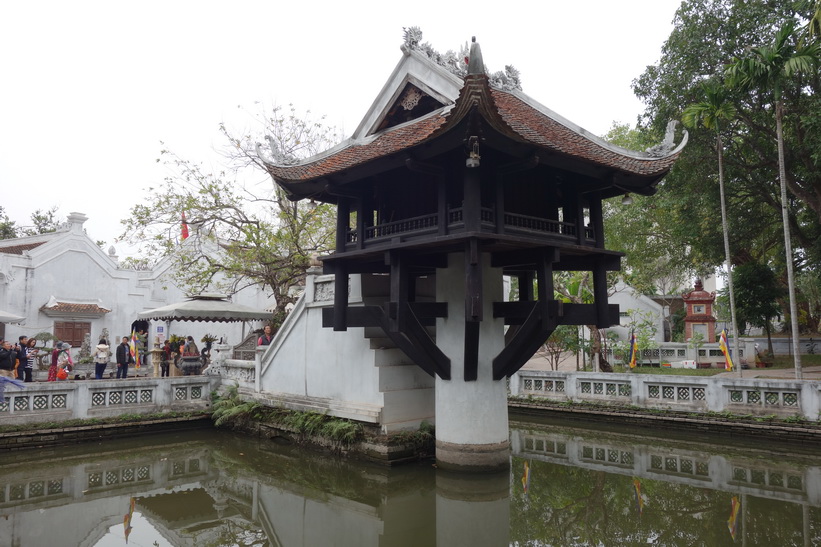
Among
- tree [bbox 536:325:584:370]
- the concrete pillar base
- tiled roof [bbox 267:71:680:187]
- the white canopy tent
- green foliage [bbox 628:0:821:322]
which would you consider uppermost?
green foliage [bbox 628:0:821:322]

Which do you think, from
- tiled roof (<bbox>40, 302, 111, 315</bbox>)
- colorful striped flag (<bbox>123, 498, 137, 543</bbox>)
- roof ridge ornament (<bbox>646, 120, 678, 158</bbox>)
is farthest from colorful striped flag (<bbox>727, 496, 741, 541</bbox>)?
tiled roof (<bbox>40, 302, 111, 315</bbox>)

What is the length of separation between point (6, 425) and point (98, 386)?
1.77 metres

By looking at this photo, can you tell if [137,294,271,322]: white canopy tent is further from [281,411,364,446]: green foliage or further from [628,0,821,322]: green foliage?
[628,0,821,322]: green foliage

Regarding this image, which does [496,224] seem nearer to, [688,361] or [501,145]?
[501,145]

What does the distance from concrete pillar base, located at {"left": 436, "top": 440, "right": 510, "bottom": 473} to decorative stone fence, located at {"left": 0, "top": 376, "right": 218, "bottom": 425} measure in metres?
7.39

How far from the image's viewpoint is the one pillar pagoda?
8.34 metres

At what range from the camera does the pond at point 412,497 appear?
7160mm

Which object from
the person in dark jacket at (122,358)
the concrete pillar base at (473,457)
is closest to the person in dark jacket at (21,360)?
the person in dark jacket at (122,358)

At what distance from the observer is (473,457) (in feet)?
29.9

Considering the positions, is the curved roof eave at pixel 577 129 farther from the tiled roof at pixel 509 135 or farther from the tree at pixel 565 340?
the tree at pixel 565 340

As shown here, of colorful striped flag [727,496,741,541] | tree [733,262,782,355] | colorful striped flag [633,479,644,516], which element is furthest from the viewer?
tree [733,262,782,355]

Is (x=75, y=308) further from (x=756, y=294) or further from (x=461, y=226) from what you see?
(x=756, y=294)

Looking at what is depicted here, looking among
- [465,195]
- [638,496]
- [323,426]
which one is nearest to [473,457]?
[638,496]

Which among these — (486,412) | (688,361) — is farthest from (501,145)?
(688,361)
